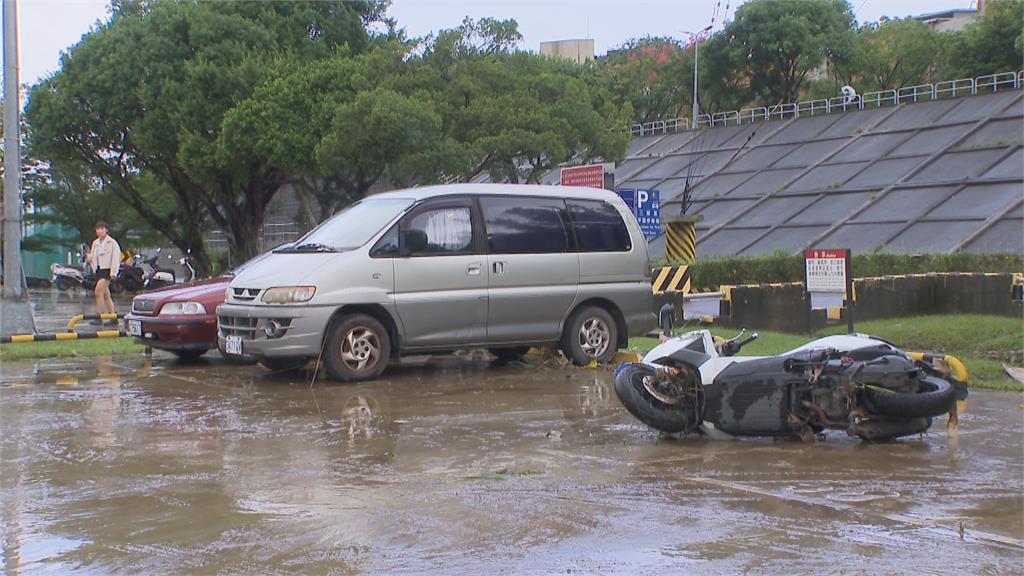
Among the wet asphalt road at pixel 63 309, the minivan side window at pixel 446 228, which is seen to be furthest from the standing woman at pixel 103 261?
the minivan side window at pixel 446 228

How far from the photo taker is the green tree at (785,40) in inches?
1898

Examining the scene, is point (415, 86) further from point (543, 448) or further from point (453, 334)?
point (543, 448)

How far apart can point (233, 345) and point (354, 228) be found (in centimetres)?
172

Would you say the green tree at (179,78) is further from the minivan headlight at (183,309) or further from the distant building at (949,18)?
the distant building at (949,18)

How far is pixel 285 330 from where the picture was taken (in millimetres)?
10273

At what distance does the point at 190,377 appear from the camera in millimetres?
11250

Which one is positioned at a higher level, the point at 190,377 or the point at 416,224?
the point at 416,224

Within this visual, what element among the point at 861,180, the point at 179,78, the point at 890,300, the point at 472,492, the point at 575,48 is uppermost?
the point at 575,48

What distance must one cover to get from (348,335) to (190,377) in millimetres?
2012

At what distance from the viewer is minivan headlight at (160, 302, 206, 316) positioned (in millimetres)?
12320

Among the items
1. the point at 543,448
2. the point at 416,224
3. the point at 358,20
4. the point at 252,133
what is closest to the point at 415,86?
the point at 252,133

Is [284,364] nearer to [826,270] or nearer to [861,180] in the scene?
[826,270]

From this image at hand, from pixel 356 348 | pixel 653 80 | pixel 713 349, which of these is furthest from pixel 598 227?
pixel 653 80

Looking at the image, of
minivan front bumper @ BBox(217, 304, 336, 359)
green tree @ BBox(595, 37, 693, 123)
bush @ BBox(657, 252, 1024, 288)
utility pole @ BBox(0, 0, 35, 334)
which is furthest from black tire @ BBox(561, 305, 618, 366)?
green tree @ BBox(595, 37, 693, 123)
